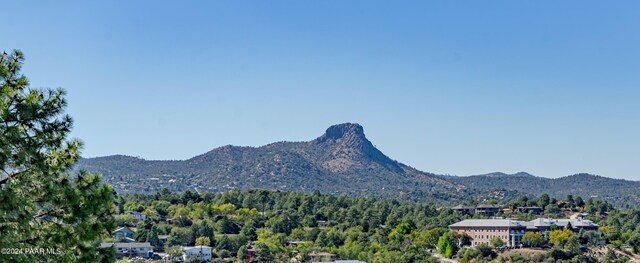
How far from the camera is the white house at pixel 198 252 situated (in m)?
53.4

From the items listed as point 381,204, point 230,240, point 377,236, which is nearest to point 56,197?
point 230,240

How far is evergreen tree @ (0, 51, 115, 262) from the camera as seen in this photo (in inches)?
291

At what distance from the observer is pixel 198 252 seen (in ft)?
178

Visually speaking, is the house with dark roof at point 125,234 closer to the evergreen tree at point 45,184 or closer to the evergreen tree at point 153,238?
the evergreen tree at point 153,238

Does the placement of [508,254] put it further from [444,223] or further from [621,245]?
[444,223]

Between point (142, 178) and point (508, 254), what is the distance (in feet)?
462

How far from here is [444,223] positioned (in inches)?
2943

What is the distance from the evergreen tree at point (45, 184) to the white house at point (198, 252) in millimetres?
45980

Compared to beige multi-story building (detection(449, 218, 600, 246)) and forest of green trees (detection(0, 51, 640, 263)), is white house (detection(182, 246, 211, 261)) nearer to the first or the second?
forest of green trees (detection(0, 51, 640, 263))

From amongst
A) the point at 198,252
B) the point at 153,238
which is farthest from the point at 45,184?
the point at 153,238

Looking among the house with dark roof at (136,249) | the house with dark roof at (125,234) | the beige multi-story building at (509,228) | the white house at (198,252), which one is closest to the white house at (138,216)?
the house with dark roof at (125,234)

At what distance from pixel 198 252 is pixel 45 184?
156ft

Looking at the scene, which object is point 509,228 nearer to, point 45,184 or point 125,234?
point 125,234

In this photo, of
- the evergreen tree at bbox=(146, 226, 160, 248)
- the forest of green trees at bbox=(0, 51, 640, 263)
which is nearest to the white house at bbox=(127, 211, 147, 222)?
the forest of green trees at bbox=(0, 51, 640, 263)
